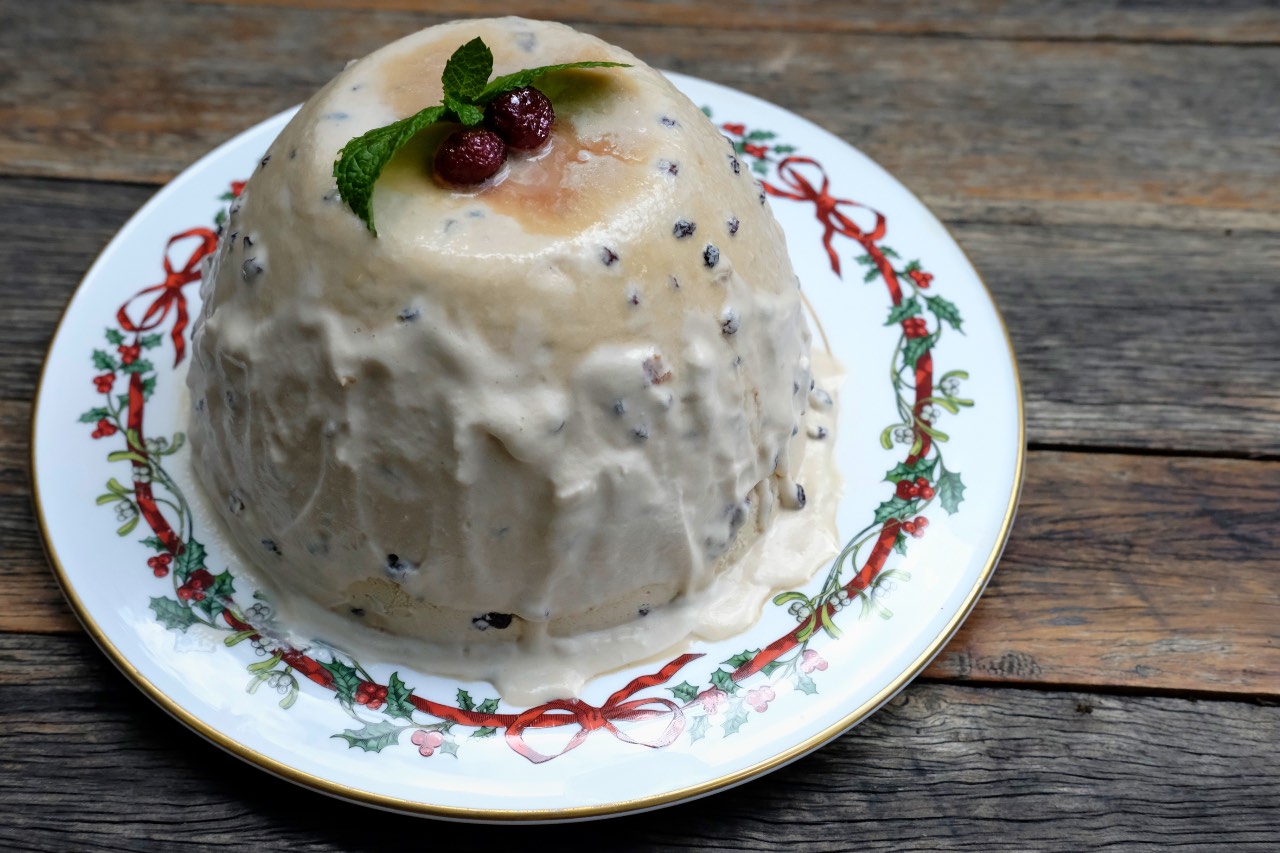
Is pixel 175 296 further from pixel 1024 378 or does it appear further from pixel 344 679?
pixel 1024 378

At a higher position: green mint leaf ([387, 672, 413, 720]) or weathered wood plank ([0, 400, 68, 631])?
green mint leaf ([387, 672, 413, 720])

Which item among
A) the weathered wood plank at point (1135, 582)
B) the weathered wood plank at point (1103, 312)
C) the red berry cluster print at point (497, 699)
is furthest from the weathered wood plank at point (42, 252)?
the weathered wood plank at point (1135, 582)

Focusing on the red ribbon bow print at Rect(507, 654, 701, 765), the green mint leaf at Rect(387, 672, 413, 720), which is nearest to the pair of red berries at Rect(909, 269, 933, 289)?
the red ribbon bow print at Rect(507, 654, 701, 765)

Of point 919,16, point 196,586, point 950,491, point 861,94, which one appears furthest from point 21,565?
point 919,16

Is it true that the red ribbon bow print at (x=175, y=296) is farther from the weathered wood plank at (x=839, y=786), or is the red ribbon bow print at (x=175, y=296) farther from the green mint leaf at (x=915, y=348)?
the green mint leaf at (x=915, y=348)

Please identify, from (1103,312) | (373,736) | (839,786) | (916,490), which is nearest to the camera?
(373,736)

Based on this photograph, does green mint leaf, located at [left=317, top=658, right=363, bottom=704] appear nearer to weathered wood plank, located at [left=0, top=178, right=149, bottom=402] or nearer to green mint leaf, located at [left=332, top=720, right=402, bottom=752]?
green mint leaf, located at [left=332, top=720, right=402, bottom=752]

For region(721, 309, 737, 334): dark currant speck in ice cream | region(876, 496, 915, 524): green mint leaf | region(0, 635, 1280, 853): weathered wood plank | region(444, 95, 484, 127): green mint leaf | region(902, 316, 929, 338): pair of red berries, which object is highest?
region(444, 95, 484, 127): green mint leaf
